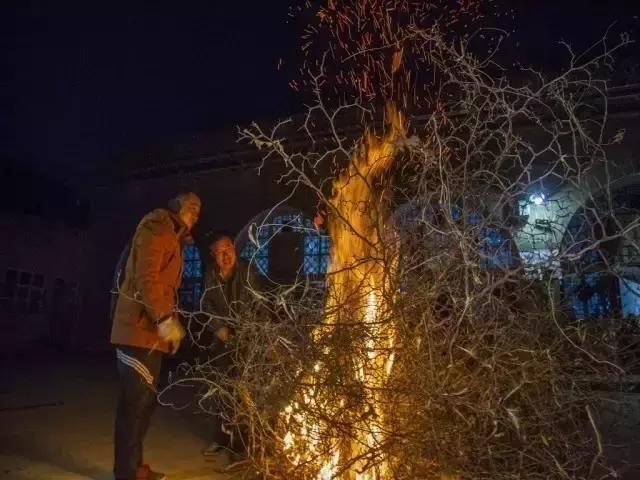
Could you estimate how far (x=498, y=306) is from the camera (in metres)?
2.92

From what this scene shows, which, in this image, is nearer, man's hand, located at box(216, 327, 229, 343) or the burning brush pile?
the burning brush pile

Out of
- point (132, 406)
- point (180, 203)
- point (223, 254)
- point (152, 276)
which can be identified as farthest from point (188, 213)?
point (132, 406)

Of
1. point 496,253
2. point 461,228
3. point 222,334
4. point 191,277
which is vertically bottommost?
point 222,334

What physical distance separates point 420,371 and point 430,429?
29 cm

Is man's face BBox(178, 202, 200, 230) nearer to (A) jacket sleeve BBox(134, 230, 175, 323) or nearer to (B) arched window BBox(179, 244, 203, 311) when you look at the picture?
(A) jacket sleeve BBox(134, 230, 175, 323)

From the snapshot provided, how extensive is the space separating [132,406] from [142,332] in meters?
0.49

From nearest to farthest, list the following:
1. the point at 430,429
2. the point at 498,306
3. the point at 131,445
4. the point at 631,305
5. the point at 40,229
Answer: the point at 430,429 < the point at 498,306 < the point at 131,445 < the point at 631,305 < the point at 40,229

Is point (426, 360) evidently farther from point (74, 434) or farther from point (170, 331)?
point (74, 434)

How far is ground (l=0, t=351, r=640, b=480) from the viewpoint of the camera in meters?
4.02

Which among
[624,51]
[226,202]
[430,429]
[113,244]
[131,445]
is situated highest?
[624,51]

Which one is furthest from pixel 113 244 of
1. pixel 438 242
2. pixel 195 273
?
pixel 438 242

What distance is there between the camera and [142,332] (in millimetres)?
3506

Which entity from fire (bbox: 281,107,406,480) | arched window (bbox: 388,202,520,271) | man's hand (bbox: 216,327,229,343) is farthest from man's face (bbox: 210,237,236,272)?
arched window (bbox: 388,202,520,271)

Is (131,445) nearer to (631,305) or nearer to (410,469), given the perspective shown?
(410,469)
